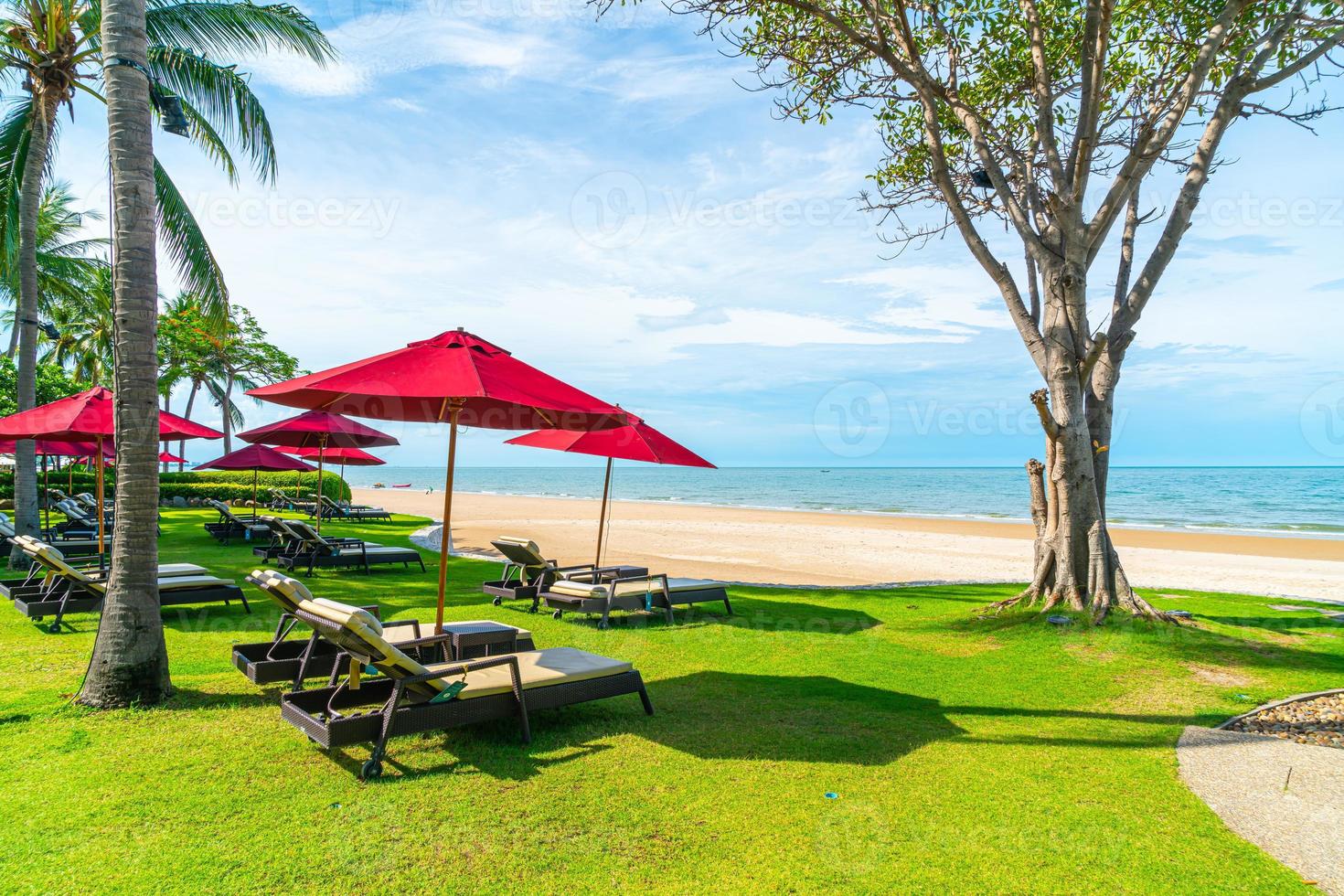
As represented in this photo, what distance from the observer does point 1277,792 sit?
3965 mm

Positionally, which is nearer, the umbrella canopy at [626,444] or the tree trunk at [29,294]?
the umbrella canopy at [626,444]

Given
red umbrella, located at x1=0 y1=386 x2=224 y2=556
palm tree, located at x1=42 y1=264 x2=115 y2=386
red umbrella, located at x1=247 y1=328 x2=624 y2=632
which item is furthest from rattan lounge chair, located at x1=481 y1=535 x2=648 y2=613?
palm tree, located at x1=42 y1=264 x2=115 y2=386

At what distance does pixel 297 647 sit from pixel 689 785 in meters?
3.32

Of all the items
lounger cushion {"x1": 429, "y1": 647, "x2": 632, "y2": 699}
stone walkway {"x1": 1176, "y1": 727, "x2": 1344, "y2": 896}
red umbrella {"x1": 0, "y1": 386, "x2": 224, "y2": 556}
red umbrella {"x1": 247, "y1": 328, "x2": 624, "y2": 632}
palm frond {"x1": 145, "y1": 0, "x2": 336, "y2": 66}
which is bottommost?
stone walkway {"x1": 1176, "y1": 727, "x2": 1344, "y2": 896}

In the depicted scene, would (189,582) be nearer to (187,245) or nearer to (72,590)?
(72,590)

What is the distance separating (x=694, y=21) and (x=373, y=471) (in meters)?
170

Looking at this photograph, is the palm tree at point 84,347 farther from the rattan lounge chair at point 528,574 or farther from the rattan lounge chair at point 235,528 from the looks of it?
the rattan lounge chair at point 528,574

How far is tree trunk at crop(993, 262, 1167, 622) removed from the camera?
26.5 ft

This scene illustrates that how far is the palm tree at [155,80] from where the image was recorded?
11.0m

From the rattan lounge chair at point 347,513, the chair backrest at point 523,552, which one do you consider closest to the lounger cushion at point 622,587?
the chair backrest at point 523,552

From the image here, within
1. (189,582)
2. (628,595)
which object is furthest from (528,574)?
(189,582)

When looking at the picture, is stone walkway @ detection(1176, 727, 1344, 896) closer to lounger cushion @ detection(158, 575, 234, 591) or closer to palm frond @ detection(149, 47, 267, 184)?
lounger cushion @ detection(158, 575, 234, 591)

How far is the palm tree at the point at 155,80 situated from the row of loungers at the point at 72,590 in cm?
483

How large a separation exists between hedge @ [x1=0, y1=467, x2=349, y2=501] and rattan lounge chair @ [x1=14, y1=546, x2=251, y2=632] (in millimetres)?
19005
